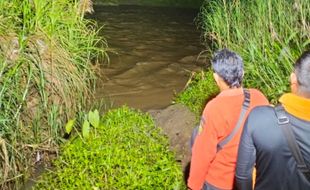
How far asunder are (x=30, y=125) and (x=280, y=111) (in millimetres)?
2882

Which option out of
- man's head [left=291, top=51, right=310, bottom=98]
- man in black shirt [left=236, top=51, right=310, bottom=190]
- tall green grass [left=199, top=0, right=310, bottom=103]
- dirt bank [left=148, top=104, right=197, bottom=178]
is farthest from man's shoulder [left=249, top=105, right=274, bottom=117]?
tall green grass [left=199, top=0, right=310, bottom=103]

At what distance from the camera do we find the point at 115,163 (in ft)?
12.7

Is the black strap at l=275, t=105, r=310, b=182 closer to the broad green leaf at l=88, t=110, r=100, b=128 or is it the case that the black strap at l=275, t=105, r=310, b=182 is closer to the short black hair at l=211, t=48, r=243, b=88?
the short black hair at l=211, t=48, r=243, b=88

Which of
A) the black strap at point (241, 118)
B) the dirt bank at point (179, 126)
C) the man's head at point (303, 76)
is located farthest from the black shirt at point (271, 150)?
the dirt bank at point (179, 126)

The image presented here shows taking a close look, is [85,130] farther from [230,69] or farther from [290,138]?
[290,138]

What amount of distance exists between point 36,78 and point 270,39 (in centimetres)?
265

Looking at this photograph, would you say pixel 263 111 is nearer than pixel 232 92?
Yes

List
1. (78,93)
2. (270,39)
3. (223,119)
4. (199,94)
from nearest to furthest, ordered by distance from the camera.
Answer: (223,119)
(78,93)
(270,39)
(199,94)

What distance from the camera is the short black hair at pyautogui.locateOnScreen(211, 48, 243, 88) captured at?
288 centimetres

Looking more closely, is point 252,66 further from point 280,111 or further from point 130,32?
point 130,32

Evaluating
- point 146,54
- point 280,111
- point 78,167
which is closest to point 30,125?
point 78,167

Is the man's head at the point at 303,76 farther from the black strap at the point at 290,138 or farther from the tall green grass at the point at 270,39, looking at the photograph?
the tall green grass at the point at 270,39

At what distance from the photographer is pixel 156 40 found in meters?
11.4

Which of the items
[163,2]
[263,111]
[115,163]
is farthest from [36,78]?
[163,2]
